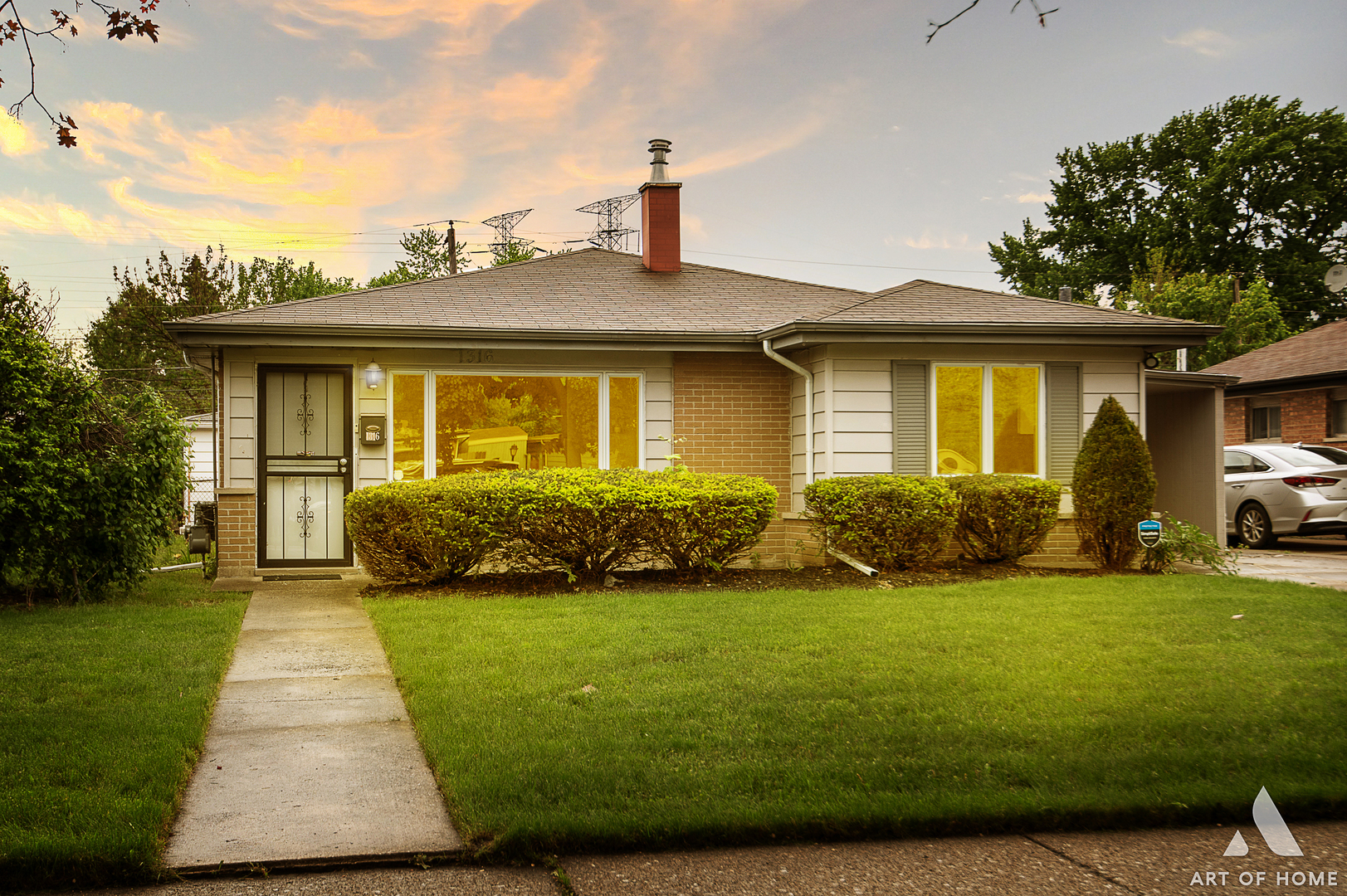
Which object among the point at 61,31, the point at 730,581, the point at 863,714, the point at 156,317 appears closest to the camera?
the point at 61,31

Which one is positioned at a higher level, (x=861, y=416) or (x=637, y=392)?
(x=637, y=392)

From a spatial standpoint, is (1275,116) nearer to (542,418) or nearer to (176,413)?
(542,418)

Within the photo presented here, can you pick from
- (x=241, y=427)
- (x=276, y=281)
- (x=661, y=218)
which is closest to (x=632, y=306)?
(x=661, y=218)

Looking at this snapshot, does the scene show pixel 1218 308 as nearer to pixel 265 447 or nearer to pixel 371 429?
pixel 371 429

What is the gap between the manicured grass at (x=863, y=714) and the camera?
12.5 feet

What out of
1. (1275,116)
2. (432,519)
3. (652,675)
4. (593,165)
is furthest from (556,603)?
(1275,116)

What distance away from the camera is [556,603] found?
828 centimetres

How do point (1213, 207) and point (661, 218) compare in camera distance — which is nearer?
point (661, 218)

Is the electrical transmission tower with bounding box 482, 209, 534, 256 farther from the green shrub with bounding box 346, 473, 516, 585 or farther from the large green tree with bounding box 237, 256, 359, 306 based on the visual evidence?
the green shrub with bounding box 346, 473, 516, 585

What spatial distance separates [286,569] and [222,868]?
8.03m

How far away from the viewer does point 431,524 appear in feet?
30.0

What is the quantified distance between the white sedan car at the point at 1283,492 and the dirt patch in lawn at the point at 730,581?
569 cm

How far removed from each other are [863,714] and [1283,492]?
1233 centimetres

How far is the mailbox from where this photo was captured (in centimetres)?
1091
